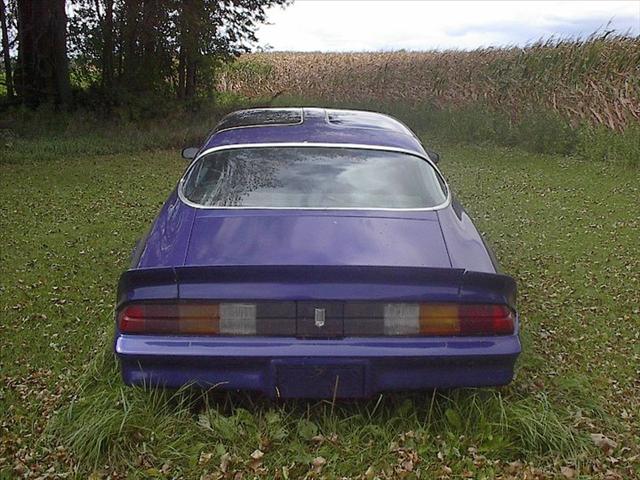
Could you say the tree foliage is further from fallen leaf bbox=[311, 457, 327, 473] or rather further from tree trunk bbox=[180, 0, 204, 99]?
fallen leaf bbox=[311, 457, 327, 473]

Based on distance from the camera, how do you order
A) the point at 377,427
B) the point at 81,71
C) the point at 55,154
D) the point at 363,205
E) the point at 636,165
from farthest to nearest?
the point at 81,71, the point at 55,154, the point at 636,165, the point at 363,205, the point at 377,427

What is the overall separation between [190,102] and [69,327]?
42.4ft

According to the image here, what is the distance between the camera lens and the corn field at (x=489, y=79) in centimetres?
1309

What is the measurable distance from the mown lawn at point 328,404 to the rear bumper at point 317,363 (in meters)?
0.26

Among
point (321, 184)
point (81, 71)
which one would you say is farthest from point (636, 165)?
point (81, 71)

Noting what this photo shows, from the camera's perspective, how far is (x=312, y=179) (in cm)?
380

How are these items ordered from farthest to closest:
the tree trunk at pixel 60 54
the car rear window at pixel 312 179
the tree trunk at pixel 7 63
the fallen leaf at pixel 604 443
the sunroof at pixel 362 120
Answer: the tree trunk at pixel 7 63 < the tree trunk at pixel 60 54 < the sunroof at pixel 362 120 < the car rear window at pixel 312 179 < the fallen leaf at pixel 604 443

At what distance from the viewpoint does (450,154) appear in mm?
13180

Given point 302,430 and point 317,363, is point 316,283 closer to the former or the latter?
point 317,363

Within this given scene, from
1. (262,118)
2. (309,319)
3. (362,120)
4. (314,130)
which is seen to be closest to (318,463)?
(309,319)

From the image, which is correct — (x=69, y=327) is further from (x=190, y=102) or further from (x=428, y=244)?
(x=190, y=102)

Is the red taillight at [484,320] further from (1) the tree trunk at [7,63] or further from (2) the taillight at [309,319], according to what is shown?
(1) the tree trunk at [7,63]

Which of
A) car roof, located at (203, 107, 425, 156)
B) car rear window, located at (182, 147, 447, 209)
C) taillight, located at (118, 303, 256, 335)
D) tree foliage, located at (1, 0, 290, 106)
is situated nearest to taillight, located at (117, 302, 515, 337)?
taillight, located at (118, 303, 256, 335)

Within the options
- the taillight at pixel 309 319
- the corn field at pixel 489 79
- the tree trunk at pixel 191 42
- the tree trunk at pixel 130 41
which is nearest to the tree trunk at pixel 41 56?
the tree trunk at pixel 130 41
